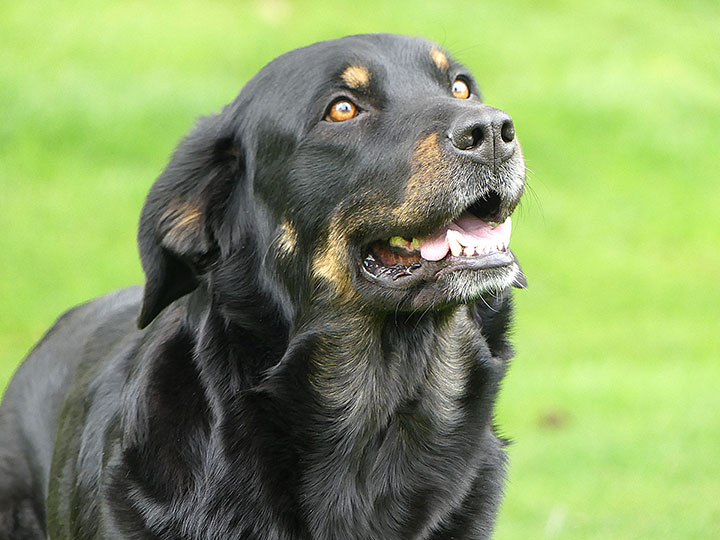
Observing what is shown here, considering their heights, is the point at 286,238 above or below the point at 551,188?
above

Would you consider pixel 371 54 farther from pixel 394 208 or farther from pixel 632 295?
pixel 632 295

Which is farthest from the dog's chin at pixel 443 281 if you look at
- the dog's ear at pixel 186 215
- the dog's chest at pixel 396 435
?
the dog's ear at pixel 186 215

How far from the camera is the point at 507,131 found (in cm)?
383

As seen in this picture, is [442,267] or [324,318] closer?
[442,267]

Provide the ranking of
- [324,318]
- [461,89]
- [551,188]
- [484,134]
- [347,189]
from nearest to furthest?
[484,134] < [347,189] < [324,318] < [461,89] < [551,188]

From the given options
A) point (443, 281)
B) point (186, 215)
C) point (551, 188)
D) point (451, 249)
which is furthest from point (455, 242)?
point (551, 188)

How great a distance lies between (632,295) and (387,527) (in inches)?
461

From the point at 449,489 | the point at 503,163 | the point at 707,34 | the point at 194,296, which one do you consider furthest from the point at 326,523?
the point at 707,34

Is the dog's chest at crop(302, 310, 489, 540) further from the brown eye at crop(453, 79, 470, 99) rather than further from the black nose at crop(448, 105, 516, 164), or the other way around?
the brown eye at crop(453, 79, 470, 99)

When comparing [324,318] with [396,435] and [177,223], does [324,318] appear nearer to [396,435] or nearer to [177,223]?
[396,435]

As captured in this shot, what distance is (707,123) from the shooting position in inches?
819

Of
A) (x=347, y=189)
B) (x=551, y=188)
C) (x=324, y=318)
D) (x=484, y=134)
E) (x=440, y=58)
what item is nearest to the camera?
(x=484, y=134)

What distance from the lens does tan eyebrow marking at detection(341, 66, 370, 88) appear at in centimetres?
408

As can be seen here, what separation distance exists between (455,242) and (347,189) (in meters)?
0.44
